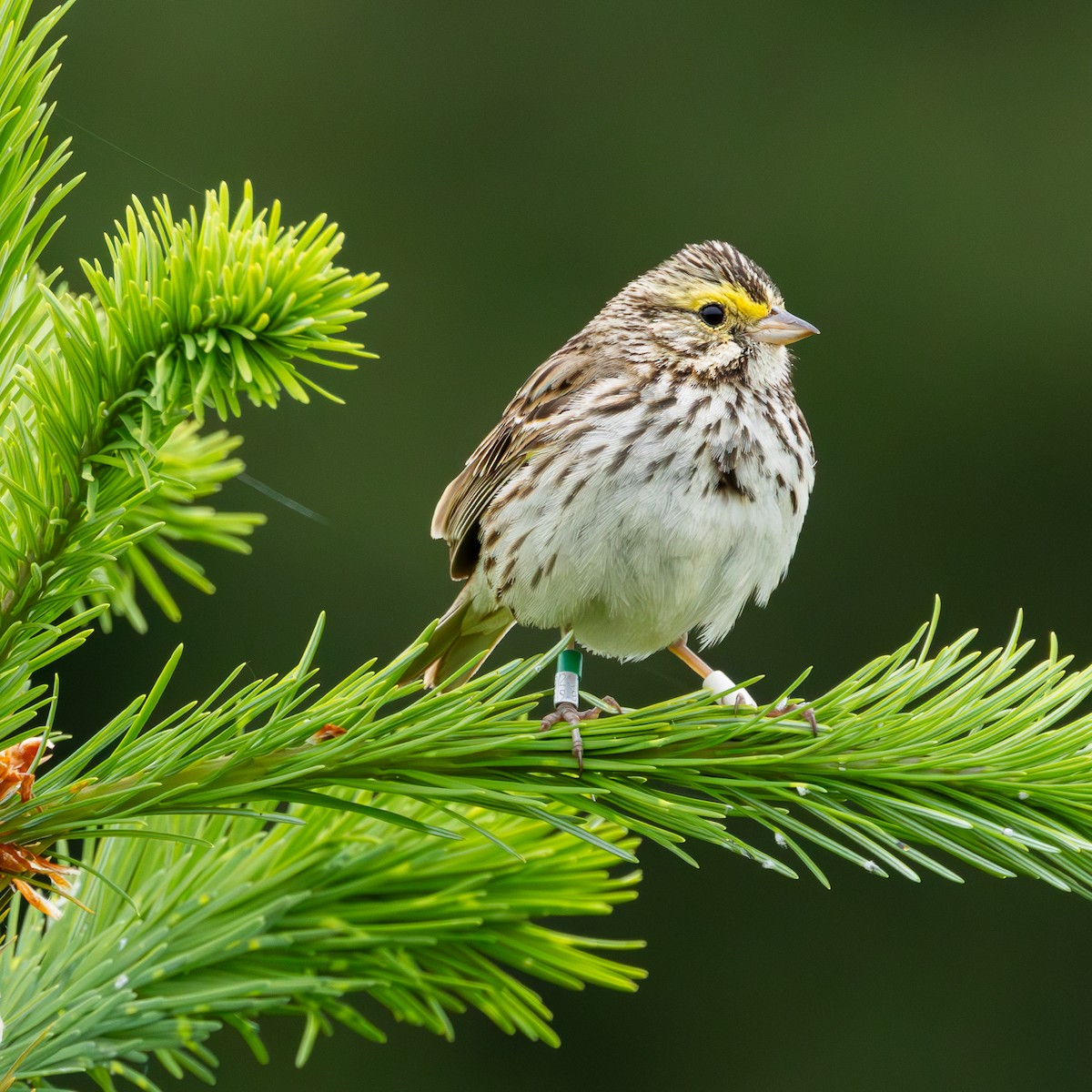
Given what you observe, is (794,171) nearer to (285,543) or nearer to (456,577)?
(285,543)

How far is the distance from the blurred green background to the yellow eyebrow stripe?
1893mm

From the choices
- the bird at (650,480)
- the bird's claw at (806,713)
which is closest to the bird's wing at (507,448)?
the bird at (650,480)

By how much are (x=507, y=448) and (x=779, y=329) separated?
0.41 metres

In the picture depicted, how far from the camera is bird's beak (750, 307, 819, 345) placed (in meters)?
1.92

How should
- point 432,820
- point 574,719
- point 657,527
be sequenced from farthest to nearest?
point 657,527
point 574,719
point 432,820

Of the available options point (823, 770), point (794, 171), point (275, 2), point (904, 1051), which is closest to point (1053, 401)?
point (794, 171)

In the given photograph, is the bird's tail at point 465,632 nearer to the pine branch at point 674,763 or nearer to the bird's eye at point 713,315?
the bird's eye at point 713,315

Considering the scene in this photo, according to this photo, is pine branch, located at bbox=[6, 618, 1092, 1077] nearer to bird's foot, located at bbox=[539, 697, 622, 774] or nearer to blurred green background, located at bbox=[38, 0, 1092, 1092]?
bird's foot, located at bbox=[539, 697, 622, 774]

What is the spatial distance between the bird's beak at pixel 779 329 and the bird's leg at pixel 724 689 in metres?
0.41

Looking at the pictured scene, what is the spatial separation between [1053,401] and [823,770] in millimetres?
3959

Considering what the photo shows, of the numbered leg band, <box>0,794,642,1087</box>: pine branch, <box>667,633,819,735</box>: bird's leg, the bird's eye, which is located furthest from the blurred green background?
<box>0,794,642,1087</box>: pine branch

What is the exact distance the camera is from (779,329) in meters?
1.94

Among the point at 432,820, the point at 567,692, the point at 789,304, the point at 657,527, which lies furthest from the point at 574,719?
the point at 789,304

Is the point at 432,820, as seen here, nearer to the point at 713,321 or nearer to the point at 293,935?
the point at 293,935
